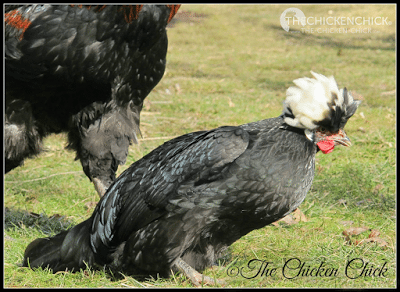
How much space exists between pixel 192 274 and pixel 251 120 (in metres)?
4.21

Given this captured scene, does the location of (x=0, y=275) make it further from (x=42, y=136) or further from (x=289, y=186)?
(x=289, y=186)

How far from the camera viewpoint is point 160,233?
3027mm

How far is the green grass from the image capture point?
351cm

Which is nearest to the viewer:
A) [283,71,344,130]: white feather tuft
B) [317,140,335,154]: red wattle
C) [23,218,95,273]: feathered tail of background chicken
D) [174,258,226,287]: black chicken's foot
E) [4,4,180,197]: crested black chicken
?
[283,71,344,130]: white feather tuft

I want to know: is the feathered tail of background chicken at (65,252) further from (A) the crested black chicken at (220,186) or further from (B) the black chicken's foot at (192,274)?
(B) the black chicken's foot at (192,274)

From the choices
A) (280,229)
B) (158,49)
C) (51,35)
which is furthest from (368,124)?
(51,35)

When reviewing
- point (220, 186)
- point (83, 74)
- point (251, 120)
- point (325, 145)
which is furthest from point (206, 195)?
point (251, 120)

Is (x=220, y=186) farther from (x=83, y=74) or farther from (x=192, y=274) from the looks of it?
(x=83, y=74)

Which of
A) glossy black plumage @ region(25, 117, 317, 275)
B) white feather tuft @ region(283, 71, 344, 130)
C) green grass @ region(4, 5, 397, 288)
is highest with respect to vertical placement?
white feather tuft @ region(283, 71, 344, 130)

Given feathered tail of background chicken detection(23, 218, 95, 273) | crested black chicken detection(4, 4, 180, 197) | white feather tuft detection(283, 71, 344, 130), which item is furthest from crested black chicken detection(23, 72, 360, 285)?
crested black chicken detection(4, 4, 180, 197)

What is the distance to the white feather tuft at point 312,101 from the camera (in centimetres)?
287

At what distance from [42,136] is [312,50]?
9.28 meters

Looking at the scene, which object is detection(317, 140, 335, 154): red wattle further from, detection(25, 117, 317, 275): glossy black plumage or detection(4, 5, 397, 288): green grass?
detection(4, 5, 397, 288): green grass

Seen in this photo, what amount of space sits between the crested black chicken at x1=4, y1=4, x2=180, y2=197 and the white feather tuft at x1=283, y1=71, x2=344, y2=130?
151 centimetres
